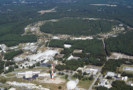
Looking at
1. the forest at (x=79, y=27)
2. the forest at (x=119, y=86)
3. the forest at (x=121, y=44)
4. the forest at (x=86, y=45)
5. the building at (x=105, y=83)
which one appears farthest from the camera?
the forest at (x=79, y=27)

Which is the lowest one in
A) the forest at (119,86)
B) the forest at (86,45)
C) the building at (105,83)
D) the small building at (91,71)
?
the small building at (91,71)

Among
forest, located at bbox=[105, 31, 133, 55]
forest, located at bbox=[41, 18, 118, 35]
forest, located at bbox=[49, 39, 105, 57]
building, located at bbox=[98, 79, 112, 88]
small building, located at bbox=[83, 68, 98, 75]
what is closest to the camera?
building, located at bbox=[98, 79, 112, 88]

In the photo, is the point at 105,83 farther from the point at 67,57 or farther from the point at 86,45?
the point at 86,45

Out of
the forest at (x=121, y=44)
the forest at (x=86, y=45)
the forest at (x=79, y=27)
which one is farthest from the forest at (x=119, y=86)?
the forest at (x=79, y=27)

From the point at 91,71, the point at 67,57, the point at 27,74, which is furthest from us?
the point at 67,57

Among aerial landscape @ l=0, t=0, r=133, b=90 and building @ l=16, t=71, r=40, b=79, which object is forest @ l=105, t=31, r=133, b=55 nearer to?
aerial landscape @ l=0, t=0, r=133, b=90

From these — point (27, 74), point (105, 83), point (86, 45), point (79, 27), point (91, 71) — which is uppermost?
point (79, 27)

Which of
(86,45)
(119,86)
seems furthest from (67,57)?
(119,86)

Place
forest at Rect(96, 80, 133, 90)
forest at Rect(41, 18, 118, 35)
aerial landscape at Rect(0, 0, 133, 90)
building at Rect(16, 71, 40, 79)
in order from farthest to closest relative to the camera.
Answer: forest at Rect(41, 18, 118, 35), building at Rect(16, 71, 40, 79), aerial landscape at Rect(0, 0, 133, 90), forest at Rect(96, 80, 133, 90)

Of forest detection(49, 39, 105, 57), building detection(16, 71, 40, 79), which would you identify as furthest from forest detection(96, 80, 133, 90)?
forest detection(49, 39, 105, 57)

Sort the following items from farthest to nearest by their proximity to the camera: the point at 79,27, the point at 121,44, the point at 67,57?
1. the point at 79,27
2. the point at 121,44
3. the point at 67,57

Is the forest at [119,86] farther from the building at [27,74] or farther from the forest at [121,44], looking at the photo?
the forest at [121,44]

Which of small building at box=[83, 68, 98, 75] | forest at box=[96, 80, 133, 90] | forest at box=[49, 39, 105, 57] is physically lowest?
small building at box=[83, 68, 98, 75]

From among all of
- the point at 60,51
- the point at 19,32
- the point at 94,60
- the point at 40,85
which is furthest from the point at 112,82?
the point at 19,32
